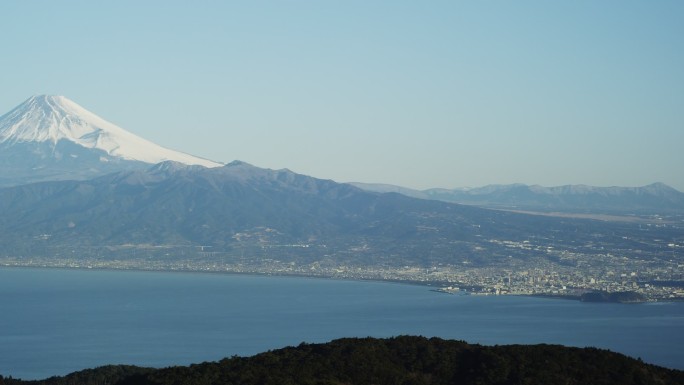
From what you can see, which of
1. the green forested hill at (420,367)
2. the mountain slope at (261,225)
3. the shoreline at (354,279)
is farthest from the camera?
the mountain slope at (261,225)

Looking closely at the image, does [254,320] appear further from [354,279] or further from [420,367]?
[420,367]

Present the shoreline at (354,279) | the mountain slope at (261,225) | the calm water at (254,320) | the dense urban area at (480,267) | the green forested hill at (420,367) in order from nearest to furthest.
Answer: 1. the green forested hill at (420,367)
2. the calm water at (254,320)
3. the shoreline at (354,279)
4. the dense urban area at (480,267)
5. the mountain slope at (261,225)

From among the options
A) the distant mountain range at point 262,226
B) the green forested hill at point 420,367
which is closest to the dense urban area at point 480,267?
the distant mountain range at point 262,226

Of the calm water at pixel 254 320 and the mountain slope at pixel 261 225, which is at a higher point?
the mountain slope at pixel 261 225

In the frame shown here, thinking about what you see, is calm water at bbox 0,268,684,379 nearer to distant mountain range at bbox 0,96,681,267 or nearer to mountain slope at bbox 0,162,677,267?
distant mountain range at bbox 0,96,681,267

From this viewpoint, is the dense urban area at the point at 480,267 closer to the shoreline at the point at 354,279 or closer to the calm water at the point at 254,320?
the shoreline at the point at 354,279

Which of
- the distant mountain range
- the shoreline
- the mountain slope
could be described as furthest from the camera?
the mountain slope

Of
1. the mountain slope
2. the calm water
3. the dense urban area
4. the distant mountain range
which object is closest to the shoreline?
the dense urban area
